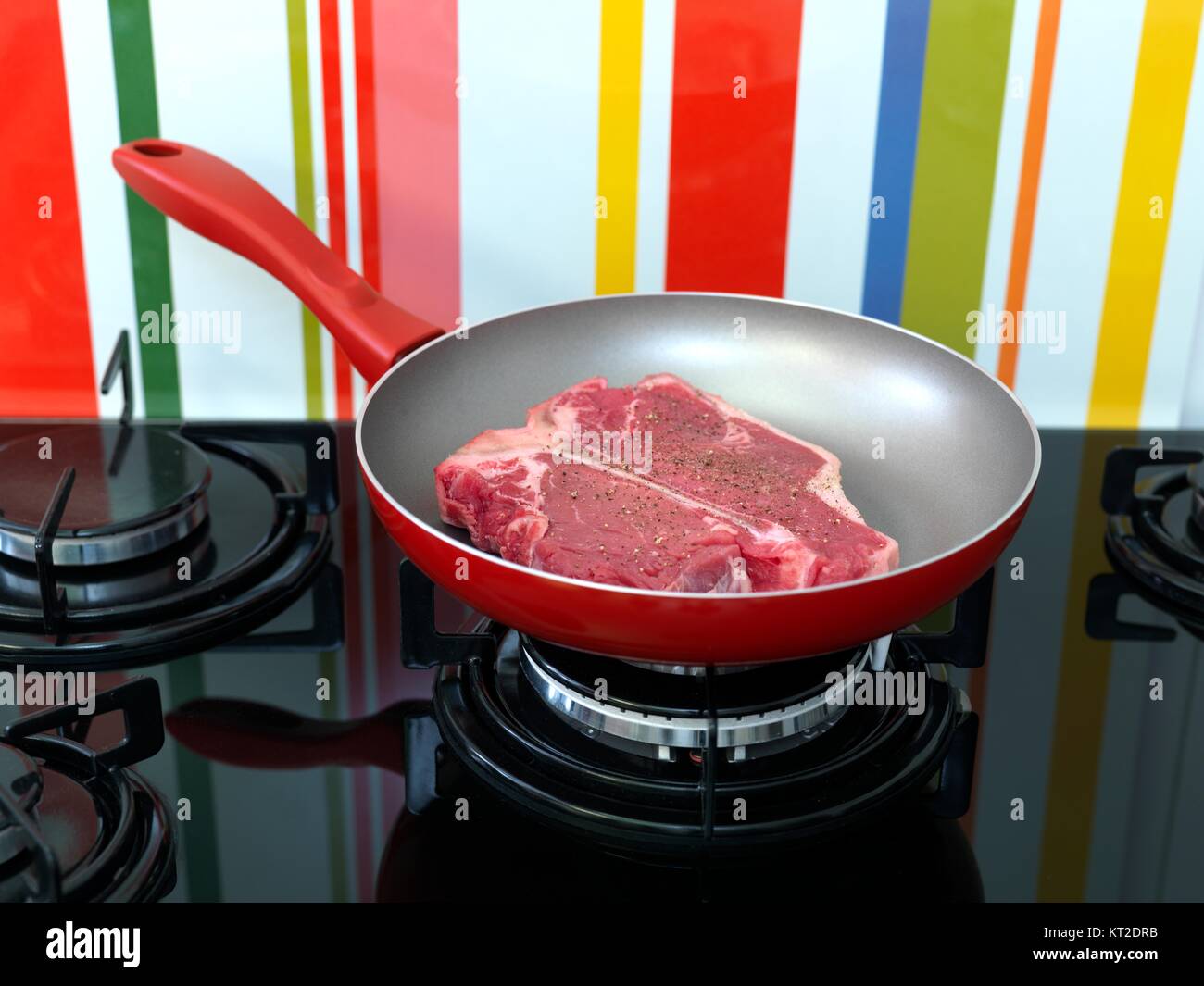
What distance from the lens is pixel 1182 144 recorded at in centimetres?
144

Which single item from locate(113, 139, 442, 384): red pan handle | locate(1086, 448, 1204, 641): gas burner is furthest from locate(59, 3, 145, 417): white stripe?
locate(1086, 448, 1204, 641): gas burner


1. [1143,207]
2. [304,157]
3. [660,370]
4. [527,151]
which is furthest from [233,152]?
[1143,207]

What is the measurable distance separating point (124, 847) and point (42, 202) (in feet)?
2.72

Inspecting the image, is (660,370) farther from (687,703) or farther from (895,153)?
(687,703)

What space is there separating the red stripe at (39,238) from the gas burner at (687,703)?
0.78 meters

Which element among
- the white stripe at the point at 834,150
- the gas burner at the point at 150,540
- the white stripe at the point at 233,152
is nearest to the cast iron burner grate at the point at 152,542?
the gas burner at the point at 150,540

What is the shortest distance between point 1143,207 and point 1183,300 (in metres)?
0.12

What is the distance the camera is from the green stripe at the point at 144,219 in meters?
1.39

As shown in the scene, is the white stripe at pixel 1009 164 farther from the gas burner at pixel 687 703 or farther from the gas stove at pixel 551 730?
the gas burner at pixel 687 703

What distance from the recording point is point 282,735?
43.2 inches

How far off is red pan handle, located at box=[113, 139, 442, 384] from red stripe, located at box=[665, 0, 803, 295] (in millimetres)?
339

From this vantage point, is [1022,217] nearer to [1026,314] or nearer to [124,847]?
[1026,314]

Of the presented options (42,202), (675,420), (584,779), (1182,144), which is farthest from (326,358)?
(1182,144)
